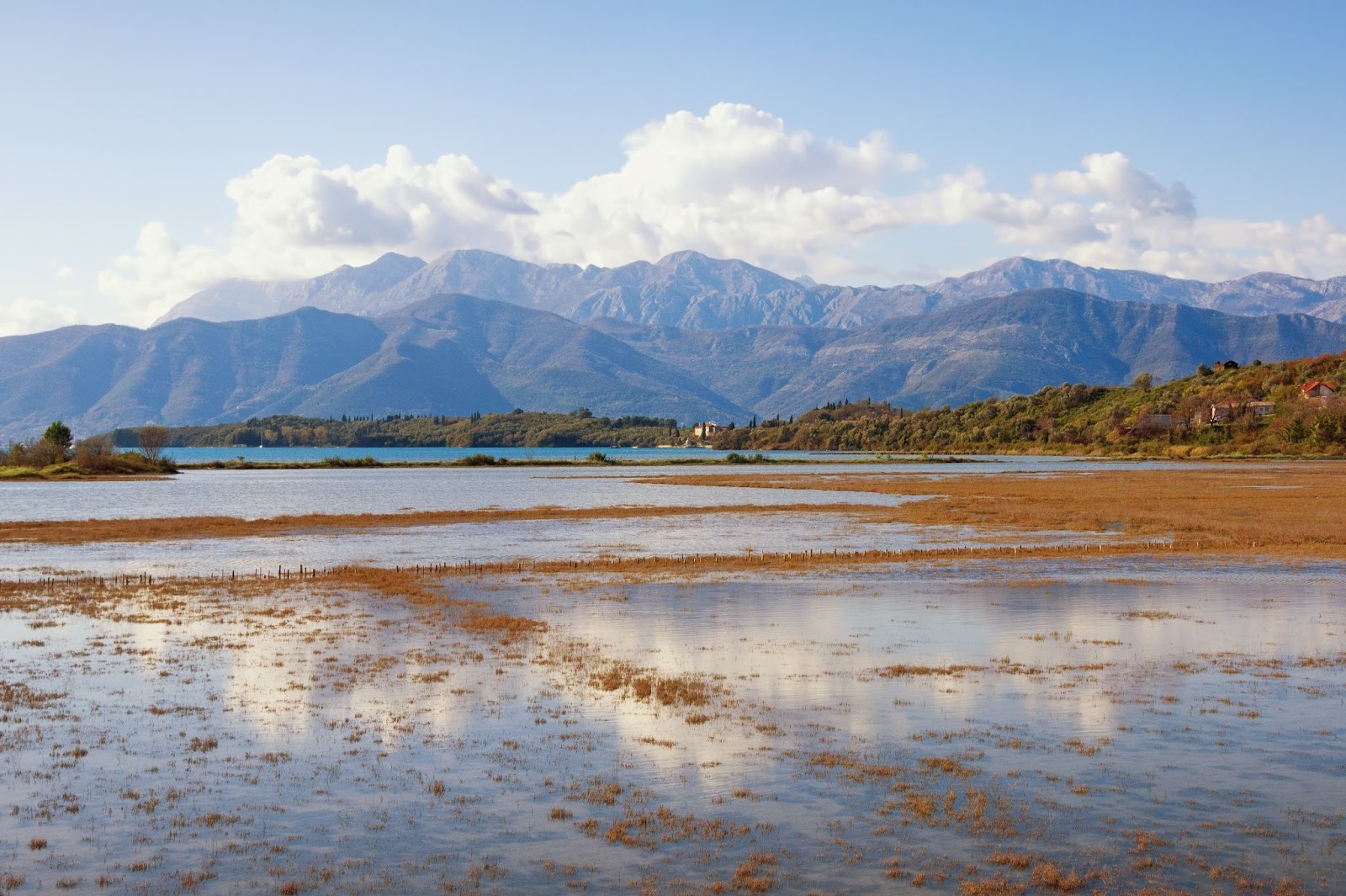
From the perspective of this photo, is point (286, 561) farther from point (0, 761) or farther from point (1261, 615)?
point (1261, 615)

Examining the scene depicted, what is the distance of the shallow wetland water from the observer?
1370 cm

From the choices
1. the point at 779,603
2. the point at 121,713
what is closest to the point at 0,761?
the point at 121,713

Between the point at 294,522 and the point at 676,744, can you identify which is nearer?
the point at 676,744

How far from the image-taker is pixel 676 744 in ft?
62.0

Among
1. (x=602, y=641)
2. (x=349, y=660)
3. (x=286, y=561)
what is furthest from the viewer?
(x=286, y=561)

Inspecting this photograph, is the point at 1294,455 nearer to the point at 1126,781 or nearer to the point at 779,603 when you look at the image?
the point at 779,603

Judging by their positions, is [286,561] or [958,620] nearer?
[958,620]

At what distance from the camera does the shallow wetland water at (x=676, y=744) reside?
13.7 metres

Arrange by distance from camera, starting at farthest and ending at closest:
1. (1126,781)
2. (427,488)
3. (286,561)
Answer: (427,488) < (286,561) < (1126,781)

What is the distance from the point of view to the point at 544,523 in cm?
7331

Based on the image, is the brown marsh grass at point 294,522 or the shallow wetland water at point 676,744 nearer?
the shallow wetland water at point 676,744

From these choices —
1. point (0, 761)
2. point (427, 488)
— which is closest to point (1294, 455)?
point (427, 488)

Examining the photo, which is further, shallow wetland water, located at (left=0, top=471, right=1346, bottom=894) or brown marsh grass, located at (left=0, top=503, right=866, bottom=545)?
brown marsh grass, located at (left=0, top=503, right=866, bottom=545)

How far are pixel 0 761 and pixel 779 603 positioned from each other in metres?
23.0
